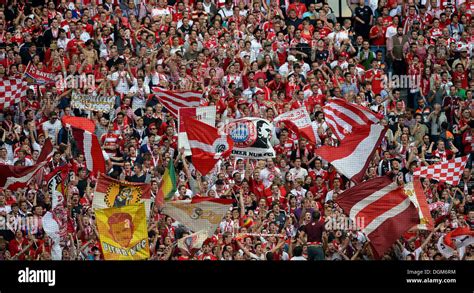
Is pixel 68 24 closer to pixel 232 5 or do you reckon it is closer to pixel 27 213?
pixel 232 5

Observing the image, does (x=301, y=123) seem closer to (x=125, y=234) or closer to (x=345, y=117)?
(x=345, y=117)

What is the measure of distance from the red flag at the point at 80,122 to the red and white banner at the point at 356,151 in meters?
4.30

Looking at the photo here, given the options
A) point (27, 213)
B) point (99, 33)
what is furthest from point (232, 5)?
point (27, 213)

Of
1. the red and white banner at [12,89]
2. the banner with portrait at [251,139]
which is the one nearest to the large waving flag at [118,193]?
the banner with portrait at [251,139]

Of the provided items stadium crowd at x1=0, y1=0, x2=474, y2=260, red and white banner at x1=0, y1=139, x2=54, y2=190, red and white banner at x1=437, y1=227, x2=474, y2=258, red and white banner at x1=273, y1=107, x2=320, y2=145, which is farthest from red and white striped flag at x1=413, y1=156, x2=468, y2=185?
red and white banner at x1=0, y1=139, x2=54, y2=190

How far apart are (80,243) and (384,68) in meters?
8.09

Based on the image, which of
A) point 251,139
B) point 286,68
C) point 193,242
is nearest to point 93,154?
point 251,139

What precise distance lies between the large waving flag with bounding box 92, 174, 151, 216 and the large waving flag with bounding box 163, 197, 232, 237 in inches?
20.0

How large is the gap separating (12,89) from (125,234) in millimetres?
5797

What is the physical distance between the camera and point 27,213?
29.6m

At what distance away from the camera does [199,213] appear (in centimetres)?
2858

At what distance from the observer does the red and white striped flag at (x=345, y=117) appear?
31203 millimetres

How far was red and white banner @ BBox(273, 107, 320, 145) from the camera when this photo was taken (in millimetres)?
31797

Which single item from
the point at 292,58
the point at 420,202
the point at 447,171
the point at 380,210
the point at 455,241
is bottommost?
the point at 455,241
